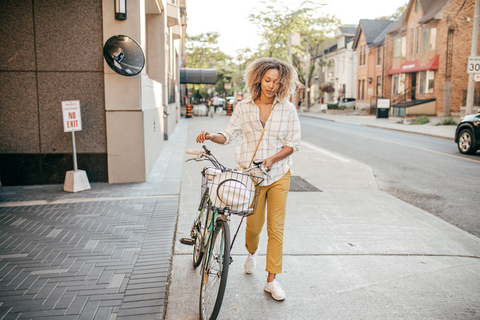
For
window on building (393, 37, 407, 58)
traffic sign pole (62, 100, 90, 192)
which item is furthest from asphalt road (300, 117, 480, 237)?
window on building (393, 37, 407, 58)

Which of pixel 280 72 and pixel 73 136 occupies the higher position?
pixel 280 72

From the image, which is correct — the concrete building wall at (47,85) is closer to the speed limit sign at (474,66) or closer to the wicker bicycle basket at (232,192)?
the wicker bicycle basket at (232,192)

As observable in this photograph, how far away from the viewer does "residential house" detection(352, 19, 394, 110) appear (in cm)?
4203

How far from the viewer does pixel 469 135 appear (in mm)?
12398

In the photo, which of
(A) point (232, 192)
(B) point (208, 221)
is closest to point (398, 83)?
(B) point (208, 221)

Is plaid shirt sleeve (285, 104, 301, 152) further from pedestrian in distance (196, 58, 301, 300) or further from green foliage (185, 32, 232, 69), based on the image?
green foliage (185, 32, 232, 69)

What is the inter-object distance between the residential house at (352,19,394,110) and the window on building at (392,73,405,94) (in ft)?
5.04

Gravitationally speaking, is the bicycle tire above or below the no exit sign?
below

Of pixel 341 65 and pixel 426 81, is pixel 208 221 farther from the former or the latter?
pixel 341 65

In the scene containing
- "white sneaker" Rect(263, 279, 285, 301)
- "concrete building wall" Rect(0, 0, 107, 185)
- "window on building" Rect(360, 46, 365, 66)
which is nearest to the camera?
"white sneaker" Rect(263, 279, 285, 301)

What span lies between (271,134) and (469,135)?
11.0 m

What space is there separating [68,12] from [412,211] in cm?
646

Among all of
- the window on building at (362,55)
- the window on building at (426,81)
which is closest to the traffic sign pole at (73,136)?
the window on building at (426,81)

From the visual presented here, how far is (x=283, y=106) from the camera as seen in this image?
3.55 meters
